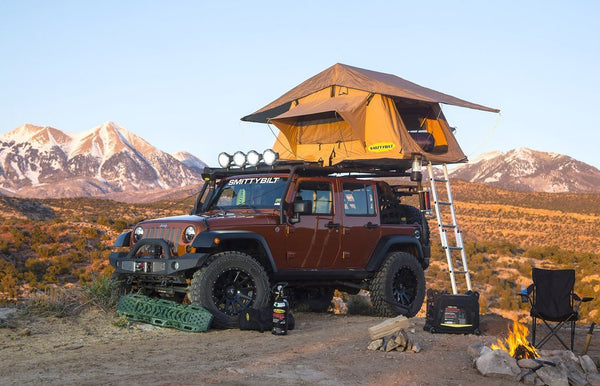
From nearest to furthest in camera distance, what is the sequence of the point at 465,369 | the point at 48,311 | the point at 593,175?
the point at 465,369, the point at 48,311, the point at 593,175

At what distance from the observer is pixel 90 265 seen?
1084 inches

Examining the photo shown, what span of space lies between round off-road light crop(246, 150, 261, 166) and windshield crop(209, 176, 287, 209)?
1.03 feet

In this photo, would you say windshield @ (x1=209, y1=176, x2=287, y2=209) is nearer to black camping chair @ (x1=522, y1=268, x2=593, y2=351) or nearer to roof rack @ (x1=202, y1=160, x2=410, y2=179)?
roof rack @ (x1=202, y1=160, x2=410, y2=179)

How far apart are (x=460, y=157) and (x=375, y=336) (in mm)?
5388

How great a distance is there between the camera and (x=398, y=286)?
11539 millimetres

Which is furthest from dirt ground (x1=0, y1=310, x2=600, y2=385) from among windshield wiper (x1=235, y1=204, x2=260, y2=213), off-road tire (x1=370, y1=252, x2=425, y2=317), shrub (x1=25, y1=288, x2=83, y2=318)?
windshield wiper (x1=235, y1=204, x2=260, y2=213)

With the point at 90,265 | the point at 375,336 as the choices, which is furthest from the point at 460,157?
the point at 90,265

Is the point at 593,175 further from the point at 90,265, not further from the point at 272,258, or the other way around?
the point at 272,258

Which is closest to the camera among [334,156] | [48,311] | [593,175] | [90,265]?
[48,311]

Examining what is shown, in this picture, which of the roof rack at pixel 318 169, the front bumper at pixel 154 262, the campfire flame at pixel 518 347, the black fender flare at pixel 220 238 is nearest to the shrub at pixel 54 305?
the front bumper at pixel 154 262

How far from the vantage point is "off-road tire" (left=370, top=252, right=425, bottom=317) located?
1115 centimetres

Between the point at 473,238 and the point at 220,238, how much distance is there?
132 ft

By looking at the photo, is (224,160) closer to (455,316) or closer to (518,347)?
(455,316)

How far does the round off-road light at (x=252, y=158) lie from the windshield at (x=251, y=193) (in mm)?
315
